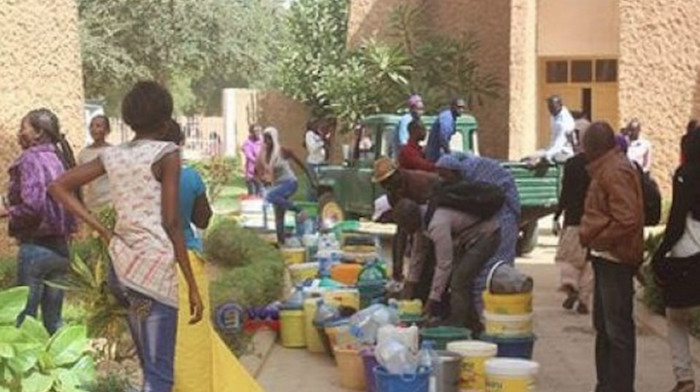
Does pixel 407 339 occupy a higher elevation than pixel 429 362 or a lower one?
higher

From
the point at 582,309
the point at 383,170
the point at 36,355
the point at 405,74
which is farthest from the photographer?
the point at 405,74

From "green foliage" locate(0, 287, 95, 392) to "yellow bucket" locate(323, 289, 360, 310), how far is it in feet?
13.8

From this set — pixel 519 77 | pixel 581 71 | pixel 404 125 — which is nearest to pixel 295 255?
pixel 404 125

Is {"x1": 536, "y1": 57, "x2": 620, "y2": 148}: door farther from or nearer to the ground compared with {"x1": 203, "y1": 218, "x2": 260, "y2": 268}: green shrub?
farther from the ground

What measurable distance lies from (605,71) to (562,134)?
12794 millimetres

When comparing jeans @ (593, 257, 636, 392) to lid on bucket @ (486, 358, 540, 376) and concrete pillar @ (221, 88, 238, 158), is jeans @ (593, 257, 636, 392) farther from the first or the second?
concrete pillar @ (221, 88, 238, 158)

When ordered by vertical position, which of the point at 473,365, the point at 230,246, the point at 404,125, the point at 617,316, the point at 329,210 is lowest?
the point at 329,210

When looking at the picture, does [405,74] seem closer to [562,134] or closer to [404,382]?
[562,134]

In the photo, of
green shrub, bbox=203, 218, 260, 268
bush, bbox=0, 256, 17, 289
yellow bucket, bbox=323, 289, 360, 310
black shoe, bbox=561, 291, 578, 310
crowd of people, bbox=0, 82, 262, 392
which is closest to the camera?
crowd of people, bbox=0, 82, 262, 392

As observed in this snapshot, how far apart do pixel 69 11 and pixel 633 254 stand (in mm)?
7814

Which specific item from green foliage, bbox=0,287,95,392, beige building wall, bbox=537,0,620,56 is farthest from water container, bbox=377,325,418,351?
beige building wall, bbox=537,0,620,56

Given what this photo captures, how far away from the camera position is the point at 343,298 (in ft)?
32.6

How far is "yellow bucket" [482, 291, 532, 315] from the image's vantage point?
8.34 meters

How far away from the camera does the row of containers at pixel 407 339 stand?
751cm
